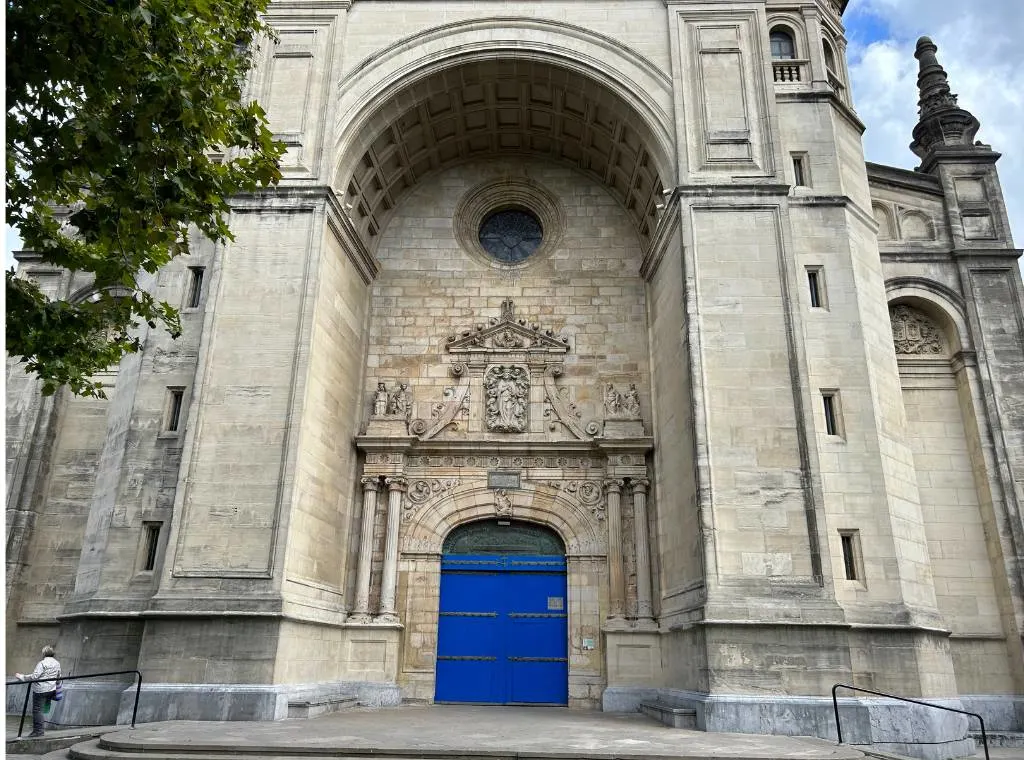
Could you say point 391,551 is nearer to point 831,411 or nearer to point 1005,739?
point 831,411

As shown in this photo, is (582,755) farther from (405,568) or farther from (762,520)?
(405,568)

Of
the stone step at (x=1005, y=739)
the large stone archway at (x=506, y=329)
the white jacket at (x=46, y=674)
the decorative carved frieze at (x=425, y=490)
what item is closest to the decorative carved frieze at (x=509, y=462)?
the large stone archway at (x=506, y=329)

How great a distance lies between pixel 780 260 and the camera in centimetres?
1348

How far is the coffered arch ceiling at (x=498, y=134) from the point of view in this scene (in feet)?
51.5

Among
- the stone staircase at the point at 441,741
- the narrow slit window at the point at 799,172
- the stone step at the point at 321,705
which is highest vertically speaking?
the narrow slit window at the point at 799,172

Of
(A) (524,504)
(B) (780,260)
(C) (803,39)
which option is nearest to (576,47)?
(C) (803,39)

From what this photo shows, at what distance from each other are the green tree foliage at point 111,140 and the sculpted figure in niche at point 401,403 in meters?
7.39

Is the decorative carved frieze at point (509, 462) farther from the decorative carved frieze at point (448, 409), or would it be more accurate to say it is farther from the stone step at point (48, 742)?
the stone step at point (48, 742)

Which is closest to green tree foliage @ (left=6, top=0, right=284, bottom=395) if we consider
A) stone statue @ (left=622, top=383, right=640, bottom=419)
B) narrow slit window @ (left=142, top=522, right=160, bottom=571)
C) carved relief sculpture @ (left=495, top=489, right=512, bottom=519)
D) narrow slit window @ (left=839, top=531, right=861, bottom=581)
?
narrow slit window @ (left=142, top=522, right=160, bottom=571)

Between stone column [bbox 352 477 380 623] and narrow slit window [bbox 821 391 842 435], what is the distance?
8.40 m

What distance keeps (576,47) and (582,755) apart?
13.1 meters

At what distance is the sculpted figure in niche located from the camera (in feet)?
51.7

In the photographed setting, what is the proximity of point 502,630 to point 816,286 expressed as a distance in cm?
863

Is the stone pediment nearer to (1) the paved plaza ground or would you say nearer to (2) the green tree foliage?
(1) the paved plaza ground
